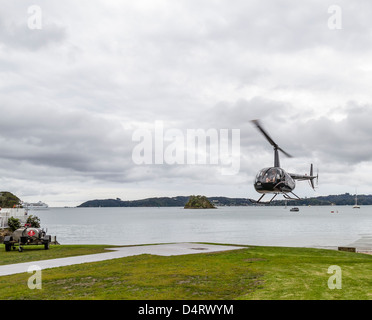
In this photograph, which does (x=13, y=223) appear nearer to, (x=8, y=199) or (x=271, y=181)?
(x=271, y=181)

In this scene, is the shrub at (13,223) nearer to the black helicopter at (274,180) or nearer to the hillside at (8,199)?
the black helicopter at (274,180)

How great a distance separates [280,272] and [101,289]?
24.0ft

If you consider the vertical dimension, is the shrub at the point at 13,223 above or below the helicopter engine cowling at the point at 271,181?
below

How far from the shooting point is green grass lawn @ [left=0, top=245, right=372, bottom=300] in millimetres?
11109

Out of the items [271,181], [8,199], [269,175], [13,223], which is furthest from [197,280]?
[8,199]

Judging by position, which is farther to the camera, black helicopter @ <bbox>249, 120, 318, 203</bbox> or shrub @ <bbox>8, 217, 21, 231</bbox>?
shrub @ <bbox>8, 217, 21, 231</bbox>

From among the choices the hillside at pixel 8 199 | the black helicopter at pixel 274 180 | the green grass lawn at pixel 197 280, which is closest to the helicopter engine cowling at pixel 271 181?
the black helicopter at pixel 274 180

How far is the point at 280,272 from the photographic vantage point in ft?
48.5

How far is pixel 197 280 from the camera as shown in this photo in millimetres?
13305

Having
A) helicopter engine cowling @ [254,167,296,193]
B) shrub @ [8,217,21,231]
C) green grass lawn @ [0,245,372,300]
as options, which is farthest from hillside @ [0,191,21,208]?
green grass lawn @ [0,245,372,300]

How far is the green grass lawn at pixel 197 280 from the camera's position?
1111cm

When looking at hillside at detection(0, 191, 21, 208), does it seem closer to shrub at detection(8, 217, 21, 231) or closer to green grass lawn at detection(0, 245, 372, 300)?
shrub at detection(8, 217, 21, 231)
